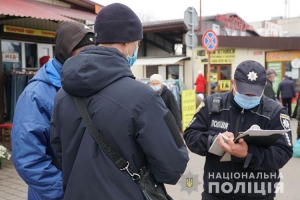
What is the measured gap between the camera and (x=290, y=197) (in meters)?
5.12

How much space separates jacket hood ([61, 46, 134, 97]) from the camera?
153 cm

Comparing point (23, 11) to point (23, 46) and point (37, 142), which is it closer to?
point (23, 46)

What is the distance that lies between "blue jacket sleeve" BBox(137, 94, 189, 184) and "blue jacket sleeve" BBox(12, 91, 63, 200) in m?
0.77

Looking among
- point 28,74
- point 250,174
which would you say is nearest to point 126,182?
point 250,174

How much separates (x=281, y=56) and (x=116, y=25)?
17.1 metres

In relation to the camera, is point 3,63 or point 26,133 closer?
point 26,133

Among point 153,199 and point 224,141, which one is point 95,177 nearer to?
point 153,199

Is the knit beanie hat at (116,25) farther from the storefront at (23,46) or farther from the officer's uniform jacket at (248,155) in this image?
the storefront at (23,46)

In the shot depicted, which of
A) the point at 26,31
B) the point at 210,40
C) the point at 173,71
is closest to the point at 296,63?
the point at 173,71

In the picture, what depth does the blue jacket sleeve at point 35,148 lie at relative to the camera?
79.6 inches

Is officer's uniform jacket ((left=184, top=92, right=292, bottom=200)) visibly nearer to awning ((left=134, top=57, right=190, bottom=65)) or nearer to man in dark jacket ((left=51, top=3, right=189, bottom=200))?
man in dark jacket ((left=51, top=3, right=189, bottom=200))

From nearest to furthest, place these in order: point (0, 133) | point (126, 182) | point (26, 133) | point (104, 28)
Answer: point (126, 182)
point (104, 28)
point (26, 133)
point (0, 133)

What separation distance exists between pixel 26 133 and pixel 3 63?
7.06m

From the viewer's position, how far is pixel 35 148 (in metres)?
2.02
